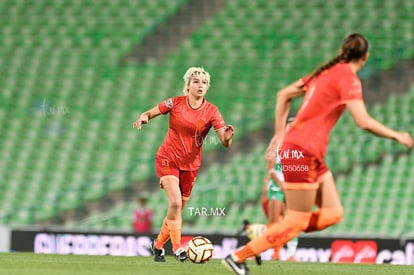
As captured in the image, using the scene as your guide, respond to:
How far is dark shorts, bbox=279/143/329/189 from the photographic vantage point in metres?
7.03

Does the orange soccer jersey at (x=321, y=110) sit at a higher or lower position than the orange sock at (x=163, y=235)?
higher

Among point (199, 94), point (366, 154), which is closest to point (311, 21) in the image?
point (366, 154)

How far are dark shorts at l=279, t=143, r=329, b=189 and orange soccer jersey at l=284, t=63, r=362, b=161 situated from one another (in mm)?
38

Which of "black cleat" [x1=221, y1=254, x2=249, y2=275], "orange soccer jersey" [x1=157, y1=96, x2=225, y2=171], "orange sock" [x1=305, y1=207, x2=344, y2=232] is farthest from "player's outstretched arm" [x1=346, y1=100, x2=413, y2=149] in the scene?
"orange soccer jersey" [x1=157, y1=96, x2=225, y2=171]

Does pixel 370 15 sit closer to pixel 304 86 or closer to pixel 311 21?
pixel 311 21

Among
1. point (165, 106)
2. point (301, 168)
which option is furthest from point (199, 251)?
point (301, 168)

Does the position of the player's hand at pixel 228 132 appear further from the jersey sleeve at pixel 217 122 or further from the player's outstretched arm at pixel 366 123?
the player's outstretched arm at pixel 366 123

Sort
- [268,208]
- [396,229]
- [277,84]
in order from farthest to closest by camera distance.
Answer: [277,84] < [396,229] < [268,208]

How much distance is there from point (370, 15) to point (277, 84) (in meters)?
2.39

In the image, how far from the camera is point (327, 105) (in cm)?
714

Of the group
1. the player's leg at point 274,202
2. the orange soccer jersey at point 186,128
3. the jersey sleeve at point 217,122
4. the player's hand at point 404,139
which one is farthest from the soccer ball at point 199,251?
the player's hand at point 404,139

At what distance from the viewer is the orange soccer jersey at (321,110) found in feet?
23.2

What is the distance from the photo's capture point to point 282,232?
7090mm

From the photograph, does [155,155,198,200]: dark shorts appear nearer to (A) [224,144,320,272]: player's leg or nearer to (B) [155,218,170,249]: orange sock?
(B) [155,218,170,249]: orange sock
